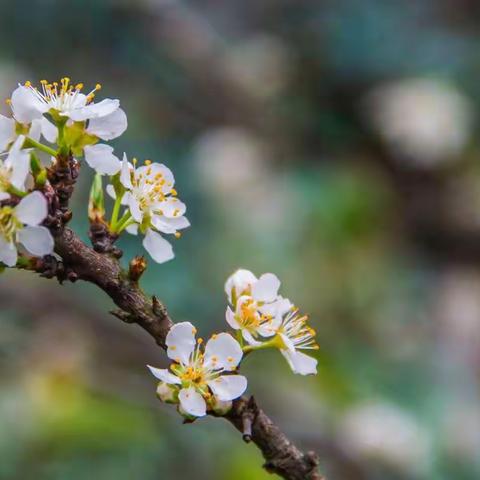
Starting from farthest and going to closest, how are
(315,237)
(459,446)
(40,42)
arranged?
(40,42) < (315,237) < (459,446)

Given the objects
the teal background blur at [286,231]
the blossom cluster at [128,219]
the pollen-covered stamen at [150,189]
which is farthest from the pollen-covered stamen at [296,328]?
the teal background blur at [286,231]

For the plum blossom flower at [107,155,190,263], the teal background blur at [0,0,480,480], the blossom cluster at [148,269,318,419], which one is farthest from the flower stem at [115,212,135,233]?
the teal background blur at [0,0,480,480]

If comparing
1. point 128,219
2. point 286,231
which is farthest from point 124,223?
point 286,231

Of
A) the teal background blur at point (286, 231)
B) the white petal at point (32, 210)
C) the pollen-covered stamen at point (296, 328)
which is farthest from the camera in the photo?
the teal background blur at point (286, 231)

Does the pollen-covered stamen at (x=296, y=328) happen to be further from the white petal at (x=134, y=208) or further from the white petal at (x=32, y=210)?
the white petal at (x=32, y=210)

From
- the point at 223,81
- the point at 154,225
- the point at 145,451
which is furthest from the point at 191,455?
the point at 223,81

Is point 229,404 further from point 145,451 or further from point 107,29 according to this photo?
point 107,29
